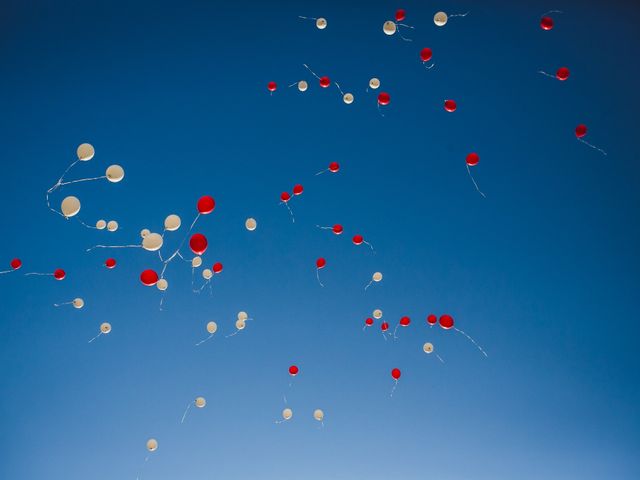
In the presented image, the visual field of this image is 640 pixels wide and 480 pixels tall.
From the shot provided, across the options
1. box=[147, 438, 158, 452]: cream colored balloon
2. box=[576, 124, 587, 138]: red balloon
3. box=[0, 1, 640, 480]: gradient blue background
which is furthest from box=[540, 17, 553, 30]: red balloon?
box=[147, 438, 158, 452]: cream colored balloon

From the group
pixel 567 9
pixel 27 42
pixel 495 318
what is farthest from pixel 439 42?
pixel 27 42

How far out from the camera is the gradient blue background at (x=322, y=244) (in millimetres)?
1915

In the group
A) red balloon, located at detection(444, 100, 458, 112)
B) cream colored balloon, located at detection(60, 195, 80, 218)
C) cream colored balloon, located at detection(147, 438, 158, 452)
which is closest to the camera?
cream colored balloon, located at detection(60, 195, 80, 218)

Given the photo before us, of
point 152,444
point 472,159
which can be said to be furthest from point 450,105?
point 152,444

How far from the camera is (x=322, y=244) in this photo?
6.53 ft

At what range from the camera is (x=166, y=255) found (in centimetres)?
193

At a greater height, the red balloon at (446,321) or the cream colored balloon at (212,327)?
the red balloon at (446,321)

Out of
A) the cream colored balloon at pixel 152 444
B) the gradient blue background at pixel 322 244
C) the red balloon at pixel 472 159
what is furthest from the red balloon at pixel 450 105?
the cream colored balloon at pixel 152 444

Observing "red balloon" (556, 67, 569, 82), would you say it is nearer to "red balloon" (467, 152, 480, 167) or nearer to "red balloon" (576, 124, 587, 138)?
"red balloon" (576, 124, 587, 138)

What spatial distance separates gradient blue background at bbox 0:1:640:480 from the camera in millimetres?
1915

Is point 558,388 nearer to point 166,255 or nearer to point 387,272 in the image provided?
point 387,272

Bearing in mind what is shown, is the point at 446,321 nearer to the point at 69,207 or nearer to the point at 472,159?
the point at 472,159

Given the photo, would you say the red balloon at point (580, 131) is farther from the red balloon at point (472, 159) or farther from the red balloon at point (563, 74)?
the red balloon at point (472, 159)

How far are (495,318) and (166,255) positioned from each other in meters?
1.22
